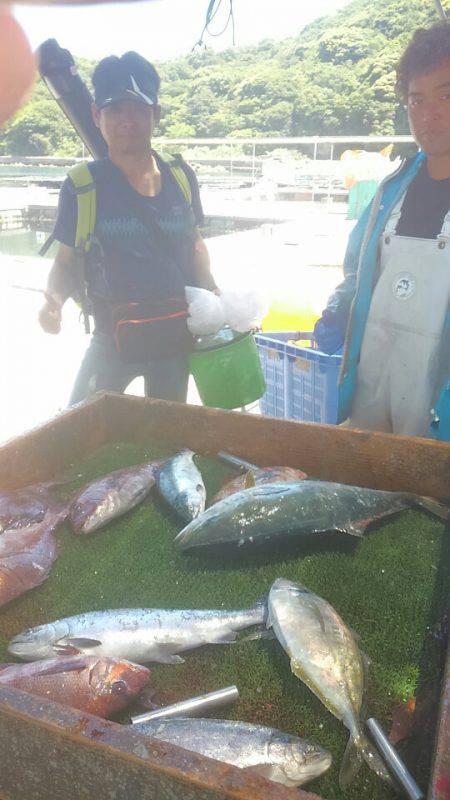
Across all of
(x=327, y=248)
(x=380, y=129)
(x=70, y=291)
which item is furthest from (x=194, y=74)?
(x=70, y=291)

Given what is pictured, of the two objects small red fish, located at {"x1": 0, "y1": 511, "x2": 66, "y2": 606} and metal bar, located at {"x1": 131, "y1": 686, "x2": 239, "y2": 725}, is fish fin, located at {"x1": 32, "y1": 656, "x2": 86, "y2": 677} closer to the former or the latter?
metal bar, located at {"x1": 131, "y1": 686, "x2": 239, "y2": 725}

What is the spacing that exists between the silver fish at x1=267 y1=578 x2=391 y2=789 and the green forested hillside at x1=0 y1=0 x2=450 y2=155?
240 ft

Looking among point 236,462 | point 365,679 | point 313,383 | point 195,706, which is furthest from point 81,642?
point 313,383

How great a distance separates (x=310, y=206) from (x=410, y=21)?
62.8 meters

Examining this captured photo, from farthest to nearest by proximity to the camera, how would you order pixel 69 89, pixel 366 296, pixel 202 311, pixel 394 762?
1. pixel 69 89
2. pixel 202 311
3. pixel 366 296
4. pixel 394 762

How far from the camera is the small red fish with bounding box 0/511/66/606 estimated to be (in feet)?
6.06

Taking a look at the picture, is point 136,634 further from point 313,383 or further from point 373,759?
point 313,383

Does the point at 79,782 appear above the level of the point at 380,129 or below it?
below

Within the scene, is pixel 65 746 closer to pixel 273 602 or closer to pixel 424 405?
pixel 273 602

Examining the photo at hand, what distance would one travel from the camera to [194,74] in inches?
2844

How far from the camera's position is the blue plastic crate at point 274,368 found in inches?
174

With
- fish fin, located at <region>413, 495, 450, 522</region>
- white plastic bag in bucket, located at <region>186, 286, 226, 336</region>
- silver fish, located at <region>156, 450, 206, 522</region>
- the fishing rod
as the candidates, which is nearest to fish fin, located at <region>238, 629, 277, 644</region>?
silver fish, located at <region>156, 450, 206, 522</region>

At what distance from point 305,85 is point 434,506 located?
9002 centimetres

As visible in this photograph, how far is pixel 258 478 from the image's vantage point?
2.41 metres
